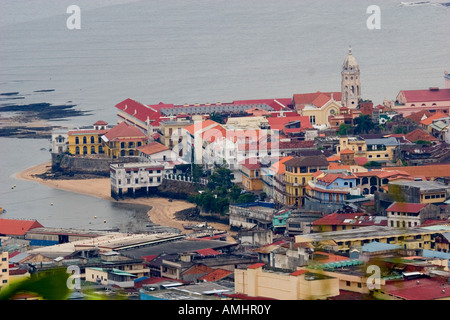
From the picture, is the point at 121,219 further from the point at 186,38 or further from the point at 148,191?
the point at 186,38

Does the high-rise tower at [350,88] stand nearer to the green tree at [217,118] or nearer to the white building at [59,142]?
the green tree at [217,118]

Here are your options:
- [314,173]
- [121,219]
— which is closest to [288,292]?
[314,173]

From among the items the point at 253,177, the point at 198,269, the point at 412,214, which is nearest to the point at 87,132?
the point at 253,177

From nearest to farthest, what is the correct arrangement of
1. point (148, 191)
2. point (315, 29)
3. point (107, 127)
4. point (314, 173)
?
point (314, 173)
point (148, 191)
point (107, 127)
point (315, 29)

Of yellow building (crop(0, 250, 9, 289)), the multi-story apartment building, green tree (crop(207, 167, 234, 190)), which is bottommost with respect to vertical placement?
yellow building (crop(0, 250, 9, 289))

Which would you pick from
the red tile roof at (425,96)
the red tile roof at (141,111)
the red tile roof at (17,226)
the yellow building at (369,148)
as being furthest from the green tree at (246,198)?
the red tile roof at (425,96)

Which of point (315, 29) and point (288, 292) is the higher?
point (315, 29)

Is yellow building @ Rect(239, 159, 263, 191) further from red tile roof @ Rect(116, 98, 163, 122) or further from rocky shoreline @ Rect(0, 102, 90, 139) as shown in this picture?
rocky shoreline @ Rect(0, 102, 90, 139)

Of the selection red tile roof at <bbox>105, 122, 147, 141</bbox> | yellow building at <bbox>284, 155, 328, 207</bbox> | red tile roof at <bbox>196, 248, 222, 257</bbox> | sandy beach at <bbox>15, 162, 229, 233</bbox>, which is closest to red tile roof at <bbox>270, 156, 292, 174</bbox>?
yellow building at <bbox>284, 155, 328, 207</bbox>
